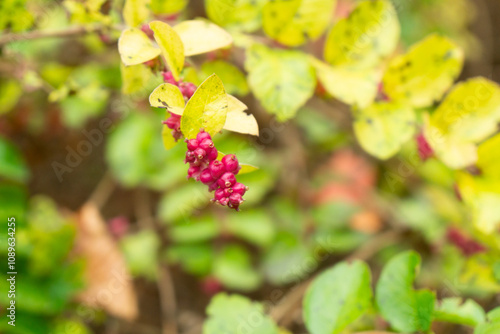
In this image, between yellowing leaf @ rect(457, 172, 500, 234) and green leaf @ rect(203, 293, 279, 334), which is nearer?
green leaf @ rect(203, 293, 279, 334)

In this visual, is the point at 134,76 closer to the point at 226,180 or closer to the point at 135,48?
the point at 135,48

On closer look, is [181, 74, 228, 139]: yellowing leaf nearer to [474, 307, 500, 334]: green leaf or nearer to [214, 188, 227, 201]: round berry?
[214, 188, 227, 201]: round berry

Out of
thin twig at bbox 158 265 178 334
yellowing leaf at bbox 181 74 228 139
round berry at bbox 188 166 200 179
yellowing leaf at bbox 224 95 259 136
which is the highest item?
yellowing leaf at bbox 181 74 228 139

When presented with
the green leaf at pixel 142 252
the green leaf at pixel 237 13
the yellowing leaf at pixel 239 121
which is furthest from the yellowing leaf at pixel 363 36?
the green leaf at pixel 142 252

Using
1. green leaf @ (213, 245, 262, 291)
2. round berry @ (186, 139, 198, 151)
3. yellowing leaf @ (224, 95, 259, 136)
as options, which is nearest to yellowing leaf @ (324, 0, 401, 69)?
yellowing leaf @ (224, 95, 259, 136)

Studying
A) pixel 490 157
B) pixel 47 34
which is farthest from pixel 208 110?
pixel 490 157

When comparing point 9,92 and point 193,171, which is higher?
point 193,171

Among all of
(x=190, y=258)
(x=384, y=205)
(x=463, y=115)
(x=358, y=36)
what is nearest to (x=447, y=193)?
(x=384, y=205)
